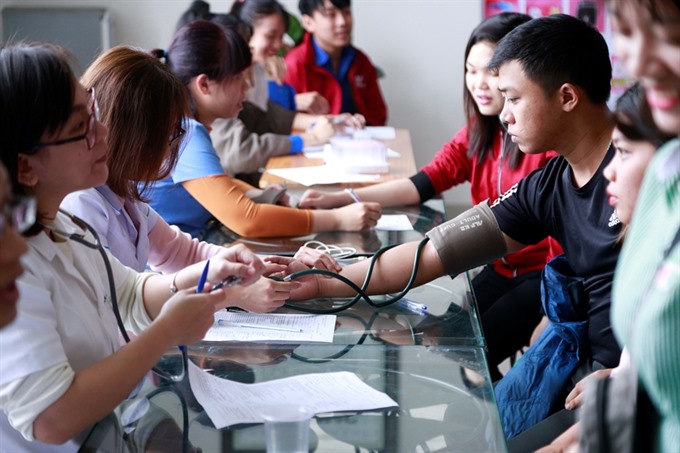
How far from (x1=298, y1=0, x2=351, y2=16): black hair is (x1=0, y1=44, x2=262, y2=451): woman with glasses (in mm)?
3310

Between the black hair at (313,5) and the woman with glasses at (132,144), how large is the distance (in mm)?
2822

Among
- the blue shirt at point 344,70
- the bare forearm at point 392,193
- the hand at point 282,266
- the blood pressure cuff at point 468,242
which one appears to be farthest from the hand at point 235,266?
the blue shirt at point 344,70

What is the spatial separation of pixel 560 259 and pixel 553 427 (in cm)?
41

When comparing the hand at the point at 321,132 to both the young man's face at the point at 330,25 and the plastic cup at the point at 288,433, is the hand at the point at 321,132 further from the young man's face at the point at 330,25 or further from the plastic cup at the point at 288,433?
Result: the plastic cup at the point at 288,433

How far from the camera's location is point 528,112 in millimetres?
1871

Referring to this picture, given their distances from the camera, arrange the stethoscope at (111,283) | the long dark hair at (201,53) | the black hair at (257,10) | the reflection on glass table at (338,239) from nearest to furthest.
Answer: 1. the stethoscope at (111,283)
2. the reflection on glass table at (338,239)
3. the long dark hair at (201,53)
4. the black hair at (257,10)

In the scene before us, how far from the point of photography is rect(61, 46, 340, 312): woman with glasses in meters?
1.65

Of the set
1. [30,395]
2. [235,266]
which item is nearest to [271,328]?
[235,266]

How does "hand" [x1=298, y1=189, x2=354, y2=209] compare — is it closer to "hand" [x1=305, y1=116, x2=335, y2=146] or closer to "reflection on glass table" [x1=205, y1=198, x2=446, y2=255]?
"reflection on glass table" [x1=205, y1=198, x2=446, y2=255]

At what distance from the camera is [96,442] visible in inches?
46.0

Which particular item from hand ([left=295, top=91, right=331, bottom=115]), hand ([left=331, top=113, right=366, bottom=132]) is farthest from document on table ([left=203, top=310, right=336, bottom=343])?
hand ([left=295, top=91, right=331, bottom=115])

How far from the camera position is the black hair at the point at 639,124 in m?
1.17

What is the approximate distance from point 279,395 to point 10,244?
0.54 meters

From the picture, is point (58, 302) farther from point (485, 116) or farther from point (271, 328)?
point (485, 116)
